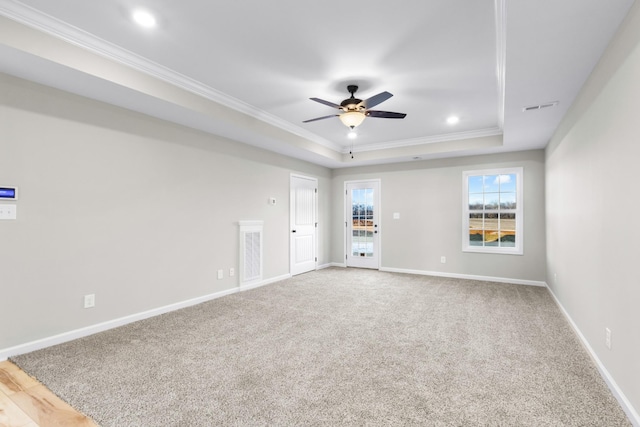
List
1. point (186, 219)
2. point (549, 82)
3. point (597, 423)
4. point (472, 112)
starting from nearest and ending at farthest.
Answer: point (597, 423)
point (549, 82)
point (186, 219)
point (472, 112)

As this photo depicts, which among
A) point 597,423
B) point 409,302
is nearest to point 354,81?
point 409,302

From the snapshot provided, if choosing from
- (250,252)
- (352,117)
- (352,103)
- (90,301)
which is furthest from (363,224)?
(90,301)

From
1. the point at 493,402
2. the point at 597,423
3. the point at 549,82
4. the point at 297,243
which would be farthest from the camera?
the point at 297,243

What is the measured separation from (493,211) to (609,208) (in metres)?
3.86

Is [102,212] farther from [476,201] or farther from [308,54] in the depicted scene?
[476,201]

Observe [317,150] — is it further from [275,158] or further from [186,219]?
[186,219]

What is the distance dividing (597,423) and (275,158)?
5.20 metres

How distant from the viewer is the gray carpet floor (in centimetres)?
193

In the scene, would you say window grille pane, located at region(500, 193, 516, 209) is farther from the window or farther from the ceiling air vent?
the ceiling air vent

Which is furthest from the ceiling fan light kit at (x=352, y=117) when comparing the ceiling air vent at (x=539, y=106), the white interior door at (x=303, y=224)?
the white interior door at (x=303, y=224)

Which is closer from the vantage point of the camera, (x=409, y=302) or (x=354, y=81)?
(x=354, y=81)

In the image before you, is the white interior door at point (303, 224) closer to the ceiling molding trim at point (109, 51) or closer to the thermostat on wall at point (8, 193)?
the ceiling molding trim at point (109, 51)

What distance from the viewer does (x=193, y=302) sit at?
4242 mm

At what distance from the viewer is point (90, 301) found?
3.20 meters
